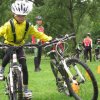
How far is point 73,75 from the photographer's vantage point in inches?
316

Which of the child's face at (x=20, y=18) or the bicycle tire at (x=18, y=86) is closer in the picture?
the bicycle tire at (x=18, y=86)

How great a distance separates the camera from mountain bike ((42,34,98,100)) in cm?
772

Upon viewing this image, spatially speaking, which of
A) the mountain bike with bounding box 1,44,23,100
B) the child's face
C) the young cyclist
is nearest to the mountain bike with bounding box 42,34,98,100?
the young cyclist

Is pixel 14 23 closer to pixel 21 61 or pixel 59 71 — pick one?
pixel 21 61

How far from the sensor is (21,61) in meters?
8.01

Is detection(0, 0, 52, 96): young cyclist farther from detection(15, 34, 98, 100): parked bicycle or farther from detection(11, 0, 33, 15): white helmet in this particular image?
detection(15, 34, 98, 100): parked bicycle

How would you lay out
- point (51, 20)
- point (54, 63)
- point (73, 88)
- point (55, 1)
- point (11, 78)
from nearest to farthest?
point (11, 78) → point (73, 88) → point (54, 63) → point (55, 1) → point (51, 20)

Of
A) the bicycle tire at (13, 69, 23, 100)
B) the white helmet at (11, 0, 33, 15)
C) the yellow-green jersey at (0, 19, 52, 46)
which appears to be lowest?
the bicycle tire at (13, 69, 23, 100)

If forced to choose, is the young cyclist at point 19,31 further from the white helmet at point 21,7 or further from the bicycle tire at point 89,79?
the bicycle tire at point 89,79

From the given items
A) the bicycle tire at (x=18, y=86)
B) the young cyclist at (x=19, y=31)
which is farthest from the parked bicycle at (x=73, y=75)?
the bicycle tire at (x=18, y=86)

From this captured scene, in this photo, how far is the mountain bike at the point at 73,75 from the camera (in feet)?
25.3

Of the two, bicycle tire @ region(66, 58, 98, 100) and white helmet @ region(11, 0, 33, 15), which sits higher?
white helmet @ region(11, 0, 33, 15)

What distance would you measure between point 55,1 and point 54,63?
1083 inches

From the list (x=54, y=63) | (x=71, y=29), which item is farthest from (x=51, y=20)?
(x=54, y=63)
